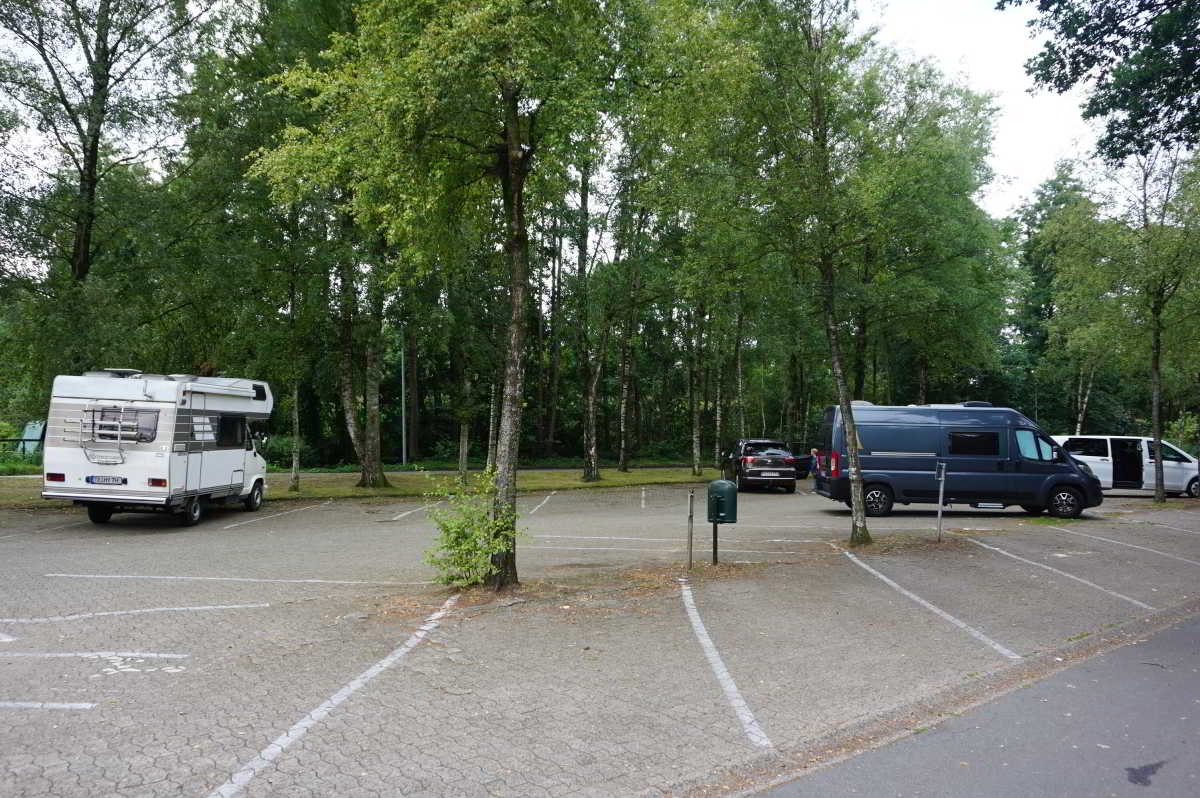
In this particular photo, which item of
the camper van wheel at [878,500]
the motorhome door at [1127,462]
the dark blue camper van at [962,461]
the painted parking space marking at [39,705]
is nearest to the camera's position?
the painted parking space marking at [39,705]

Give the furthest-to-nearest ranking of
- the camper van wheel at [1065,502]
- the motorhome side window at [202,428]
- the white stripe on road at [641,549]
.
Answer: the camper van wheel at [1065,502], the motorhome side window at [202,428], the white stripe on road at [641,549]

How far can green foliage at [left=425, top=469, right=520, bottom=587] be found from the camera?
7.88 meters

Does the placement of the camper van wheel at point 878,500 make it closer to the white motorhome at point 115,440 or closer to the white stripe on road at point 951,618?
the white stripe on road at point 951,618

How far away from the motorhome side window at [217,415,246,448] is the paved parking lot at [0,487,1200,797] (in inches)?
149

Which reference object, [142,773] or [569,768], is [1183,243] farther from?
[142,773]

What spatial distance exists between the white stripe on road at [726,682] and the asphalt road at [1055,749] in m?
0.54

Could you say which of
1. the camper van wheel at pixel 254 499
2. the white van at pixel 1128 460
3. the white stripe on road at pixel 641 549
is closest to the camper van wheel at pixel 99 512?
the camper van wheel at pixel 254 499

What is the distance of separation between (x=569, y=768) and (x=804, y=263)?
992cm

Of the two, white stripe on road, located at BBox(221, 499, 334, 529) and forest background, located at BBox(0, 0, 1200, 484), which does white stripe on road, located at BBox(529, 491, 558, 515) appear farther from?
white stripe on road, located at BBox(221, 499, 334, 529)

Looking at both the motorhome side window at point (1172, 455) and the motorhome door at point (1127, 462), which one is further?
the motorhome door at point (1127, 462)

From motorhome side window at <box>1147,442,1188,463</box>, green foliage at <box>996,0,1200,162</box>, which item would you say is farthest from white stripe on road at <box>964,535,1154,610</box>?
motorhome side window at <box>1147,442,1188,463</box>

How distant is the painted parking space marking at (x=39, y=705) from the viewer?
4730 mm

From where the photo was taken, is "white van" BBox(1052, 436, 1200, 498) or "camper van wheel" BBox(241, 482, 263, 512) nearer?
"camper van wheel" BBox(241, 482, 263, 512)

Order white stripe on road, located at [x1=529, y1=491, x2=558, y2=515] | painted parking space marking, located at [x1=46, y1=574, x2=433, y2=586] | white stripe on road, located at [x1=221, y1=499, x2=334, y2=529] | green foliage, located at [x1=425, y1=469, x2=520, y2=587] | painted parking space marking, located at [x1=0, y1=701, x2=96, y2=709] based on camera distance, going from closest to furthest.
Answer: painted parking space marking, located at [x1=0, y1=701, x2=96, y2=709], green foliage, located at [x1=425, y1=469, x2=520, y2=587], painted parking space marking, located at [x1=46, y1=574, x2=433, y2=586], white stripe on road, located at [x1=221, y1=499, x2=334, y2=529], white stripe on road, located at [x1=529, y1=491, x2=558, y2=515]
